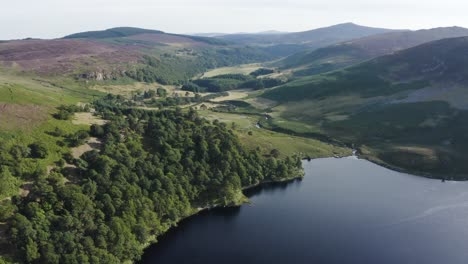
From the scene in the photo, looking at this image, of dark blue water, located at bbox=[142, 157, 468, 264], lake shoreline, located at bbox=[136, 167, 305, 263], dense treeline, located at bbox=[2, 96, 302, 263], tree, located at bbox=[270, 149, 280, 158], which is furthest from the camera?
tree, located at bbox=[270, 149, 280, 158]

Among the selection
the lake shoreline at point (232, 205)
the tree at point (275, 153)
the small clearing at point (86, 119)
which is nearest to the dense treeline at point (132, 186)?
the lake shoreline at point (232, 205)

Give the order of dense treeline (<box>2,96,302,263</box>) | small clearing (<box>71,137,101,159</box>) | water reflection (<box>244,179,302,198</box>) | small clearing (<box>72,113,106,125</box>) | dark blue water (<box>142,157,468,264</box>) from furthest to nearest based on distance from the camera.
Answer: water reflection (<box>244,179,302,198</box>) < small clearing (<box>72,113,106,125</box>) < small clearing (<box>71,137,101,159</box>) < dark blue water (<box>142,157,468,264</box>) < dense treeline (<box>2,96,302,263</box>)

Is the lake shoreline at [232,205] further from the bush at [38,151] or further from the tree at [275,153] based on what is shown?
the bush at [38,151]

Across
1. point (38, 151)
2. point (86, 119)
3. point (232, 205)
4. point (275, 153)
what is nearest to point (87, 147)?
point (38, 151)

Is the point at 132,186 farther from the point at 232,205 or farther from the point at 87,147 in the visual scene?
the point at 232,205

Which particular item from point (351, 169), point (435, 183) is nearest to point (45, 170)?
point (351, 169)

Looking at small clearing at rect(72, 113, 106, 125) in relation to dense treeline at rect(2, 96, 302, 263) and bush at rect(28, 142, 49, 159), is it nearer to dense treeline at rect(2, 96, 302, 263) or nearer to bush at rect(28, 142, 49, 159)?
dense treeline at rect(2, 96, 302, 263)

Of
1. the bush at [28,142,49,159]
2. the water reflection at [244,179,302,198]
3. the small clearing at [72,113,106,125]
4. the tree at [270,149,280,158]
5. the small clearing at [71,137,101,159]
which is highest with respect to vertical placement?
the small clearing at [72,113,106,125]

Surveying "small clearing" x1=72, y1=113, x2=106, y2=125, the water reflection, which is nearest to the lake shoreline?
the water reflection
